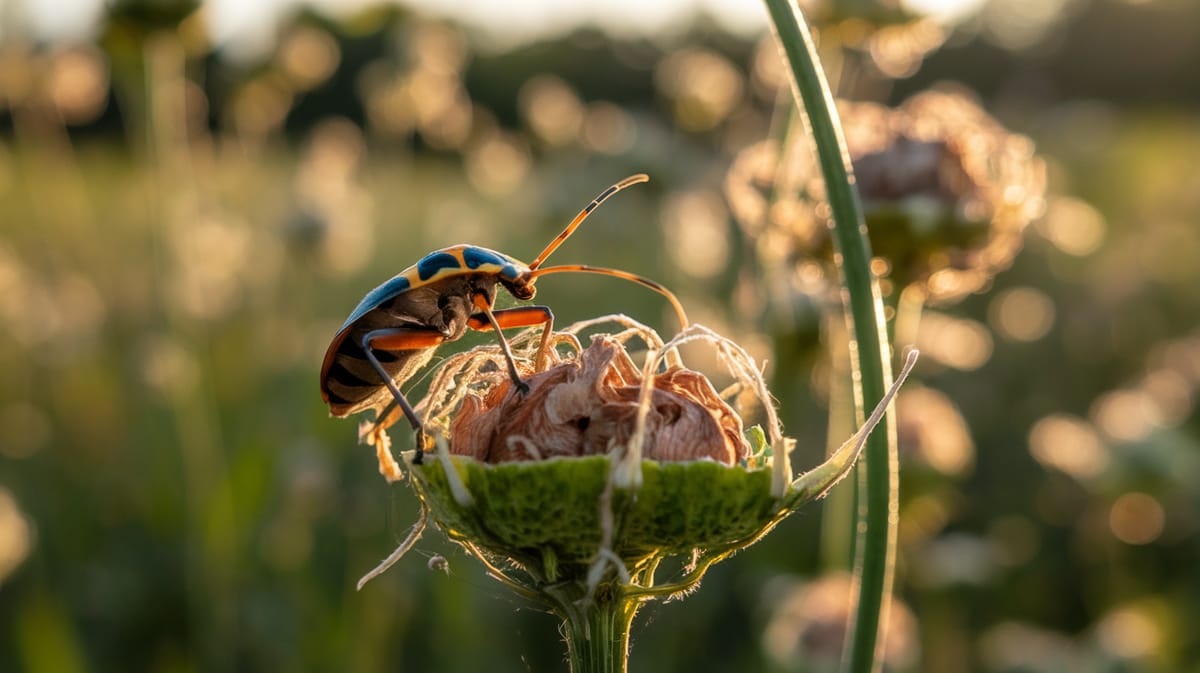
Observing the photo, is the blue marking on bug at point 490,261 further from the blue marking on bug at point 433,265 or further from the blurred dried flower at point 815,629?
the blurred dried flower at point 815,629

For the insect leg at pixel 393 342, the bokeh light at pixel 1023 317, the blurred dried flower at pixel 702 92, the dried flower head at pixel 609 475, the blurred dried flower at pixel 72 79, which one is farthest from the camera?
the bokeh light at pixel 1023 317

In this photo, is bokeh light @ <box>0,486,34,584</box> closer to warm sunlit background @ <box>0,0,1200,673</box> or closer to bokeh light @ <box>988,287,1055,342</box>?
warm sunlit background @ <box>0,0,1200,673</box>

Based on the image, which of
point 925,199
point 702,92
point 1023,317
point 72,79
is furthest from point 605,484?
point 1023,317

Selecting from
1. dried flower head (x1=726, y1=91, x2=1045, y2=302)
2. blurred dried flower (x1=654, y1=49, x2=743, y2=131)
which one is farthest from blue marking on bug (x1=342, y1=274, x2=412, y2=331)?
blurred dried flower (x1=654, y1=49, x2=743, y2=131)

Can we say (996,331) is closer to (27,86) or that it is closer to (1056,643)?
(1056,643)

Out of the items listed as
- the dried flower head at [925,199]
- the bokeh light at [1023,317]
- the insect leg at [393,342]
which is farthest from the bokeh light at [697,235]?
the insect leg at [393,342]

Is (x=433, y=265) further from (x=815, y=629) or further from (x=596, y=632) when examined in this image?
(x=815, y=629)
